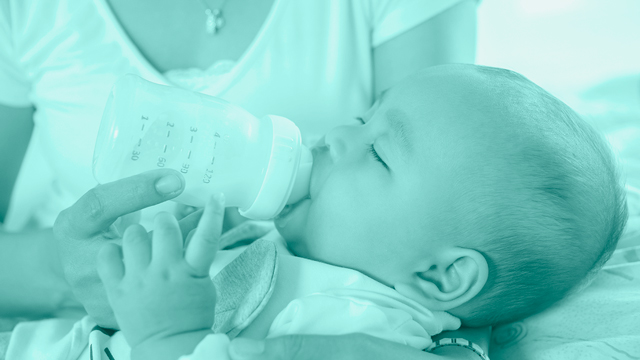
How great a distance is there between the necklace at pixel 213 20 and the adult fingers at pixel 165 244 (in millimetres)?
547

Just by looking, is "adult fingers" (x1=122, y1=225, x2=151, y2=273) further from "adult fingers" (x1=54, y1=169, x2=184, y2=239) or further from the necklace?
the necklace

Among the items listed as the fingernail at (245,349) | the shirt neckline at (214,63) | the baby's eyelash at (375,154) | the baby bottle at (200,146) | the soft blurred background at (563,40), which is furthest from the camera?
the soft blurred background at (563,40)

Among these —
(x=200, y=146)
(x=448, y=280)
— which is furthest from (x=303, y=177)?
(x=448, y=280)

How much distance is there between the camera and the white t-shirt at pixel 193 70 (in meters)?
1.07

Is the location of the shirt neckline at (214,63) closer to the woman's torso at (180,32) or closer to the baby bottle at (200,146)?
the woman's torso at (180,32)

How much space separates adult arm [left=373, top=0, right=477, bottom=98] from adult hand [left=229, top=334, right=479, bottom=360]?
632 mm

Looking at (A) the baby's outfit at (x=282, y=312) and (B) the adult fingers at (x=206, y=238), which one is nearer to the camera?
(B) the adult fingers at (x=206, y=238)

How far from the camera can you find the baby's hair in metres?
0.81

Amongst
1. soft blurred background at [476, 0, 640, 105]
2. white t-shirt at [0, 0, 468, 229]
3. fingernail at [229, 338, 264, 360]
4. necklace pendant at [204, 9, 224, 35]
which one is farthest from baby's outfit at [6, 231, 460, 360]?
soft blurred background at [476, 0, 640, 105]

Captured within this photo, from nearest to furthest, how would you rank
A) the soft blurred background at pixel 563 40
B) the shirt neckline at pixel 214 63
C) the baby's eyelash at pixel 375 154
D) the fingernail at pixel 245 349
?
the fingernail at pixel 245 349, the baby's eyelash at pixel 375 154, the shirt neckline at pixel 214 63, the soft blurred background at pixel 563 40

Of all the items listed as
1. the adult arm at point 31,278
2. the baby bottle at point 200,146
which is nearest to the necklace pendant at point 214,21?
the baby bottle at point 200,146

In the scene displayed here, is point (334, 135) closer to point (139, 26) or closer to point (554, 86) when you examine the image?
point (139, 26)

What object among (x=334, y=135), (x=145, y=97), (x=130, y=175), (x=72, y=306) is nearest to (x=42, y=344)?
(x=72, y=306)

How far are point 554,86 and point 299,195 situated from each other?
119cm
